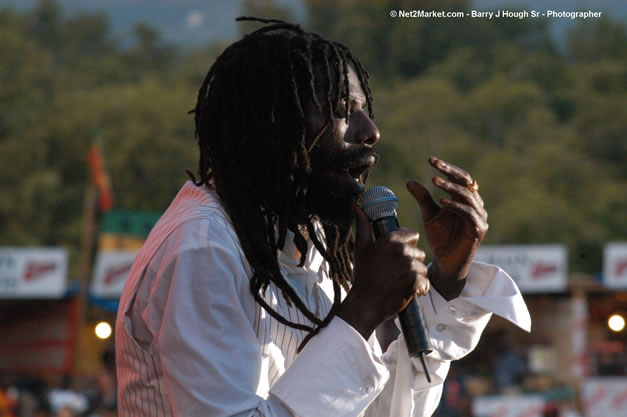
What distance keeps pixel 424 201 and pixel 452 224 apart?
0.07m

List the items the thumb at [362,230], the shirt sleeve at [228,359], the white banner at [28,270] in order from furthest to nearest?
the white banner at [28,270] → the thumb at [362,230] → the shirt sleeve at [228,359]

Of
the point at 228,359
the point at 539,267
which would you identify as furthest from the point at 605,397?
the point at 228,359

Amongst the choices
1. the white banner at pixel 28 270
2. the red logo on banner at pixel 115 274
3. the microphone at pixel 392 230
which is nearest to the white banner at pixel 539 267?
the red logo on banner at pixel 115 274

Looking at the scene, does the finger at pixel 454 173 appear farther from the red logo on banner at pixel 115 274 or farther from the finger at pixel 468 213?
the red logo on banner at pixel 115 274

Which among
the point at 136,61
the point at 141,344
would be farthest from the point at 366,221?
the point at 136,61

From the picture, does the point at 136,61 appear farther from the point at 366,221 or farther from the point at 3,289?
the point at 366,221

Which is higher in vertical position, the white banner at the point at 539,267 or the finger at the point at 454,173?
the finger at the point at 454,173

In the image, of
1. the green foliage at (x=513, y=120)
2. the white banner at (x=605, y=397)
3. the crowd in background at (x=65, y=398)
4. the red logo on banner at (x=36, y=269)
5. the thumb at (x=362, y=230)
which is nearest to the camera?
the thumb at (x=362, y=230)

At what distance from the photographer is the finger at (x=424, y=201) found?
2.06 meters

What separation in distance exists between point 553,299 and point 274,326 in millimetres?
16539

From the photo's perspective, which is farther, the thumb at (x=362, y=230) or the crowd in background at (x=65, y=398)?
the crowd in background at (x=65, y=398)

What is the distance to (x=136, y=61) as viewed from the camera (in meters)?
58.2

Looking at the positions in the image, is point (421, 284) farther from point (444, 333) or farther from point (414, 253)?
point (444, 333)

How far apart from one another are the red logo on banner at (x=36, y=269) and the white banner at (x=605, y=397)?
27.8ft
